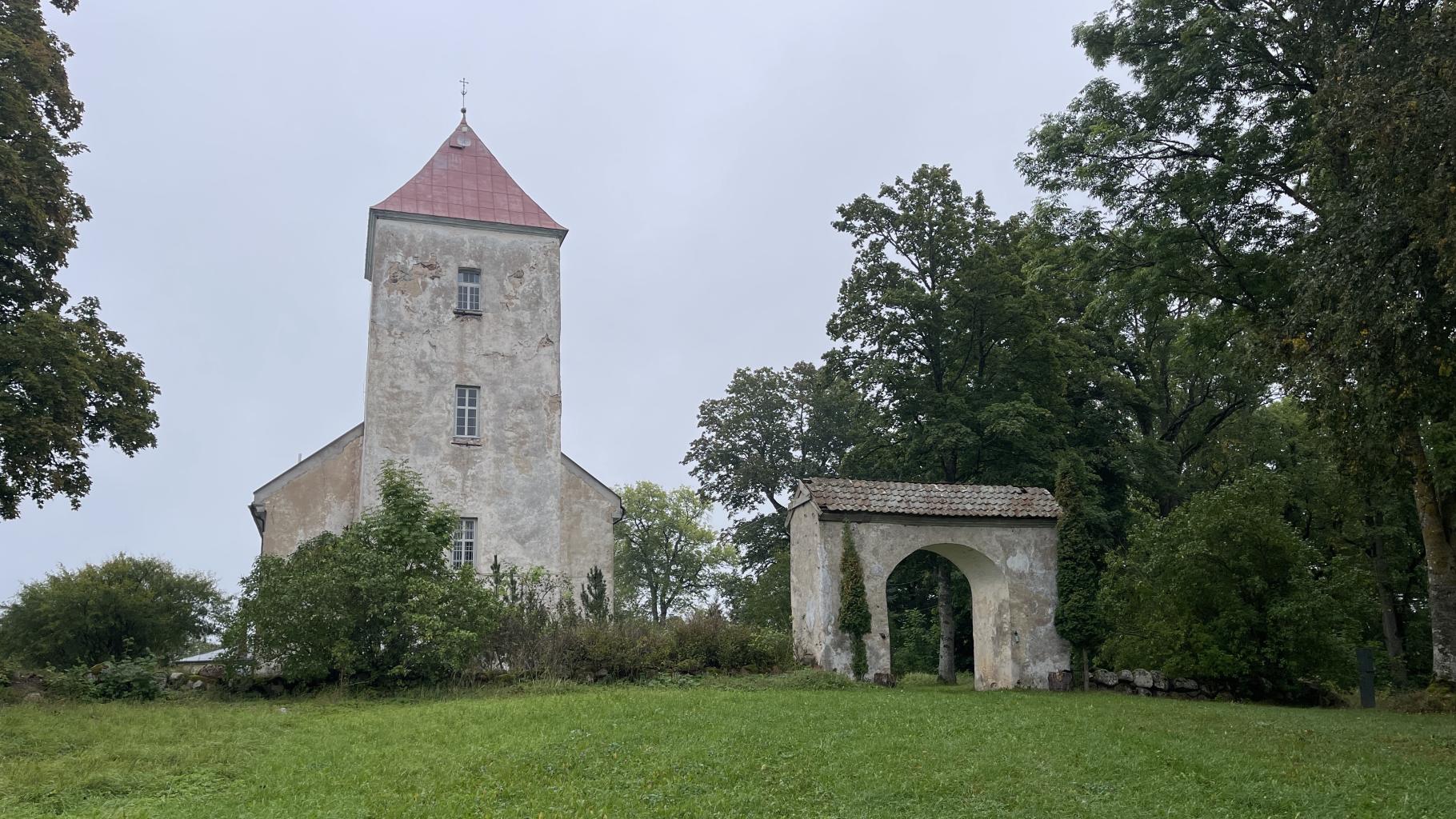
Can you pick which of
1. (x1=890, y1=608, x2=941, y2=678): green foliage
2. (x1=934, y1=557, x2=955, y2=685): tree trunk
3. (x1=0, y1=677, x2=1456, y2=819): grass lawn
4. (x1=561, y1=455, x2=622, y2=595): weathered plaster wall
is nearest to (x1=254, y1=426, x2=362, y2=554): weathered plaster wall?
(x1=561, y1=455, x2=622, y2=595): weathered plaster wall

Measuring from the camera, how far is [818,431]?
43094 mm

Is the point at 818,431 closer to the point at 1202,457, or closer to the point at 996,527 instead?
the point at 1202,457

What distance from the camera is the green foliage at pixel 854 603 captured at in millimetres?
19500

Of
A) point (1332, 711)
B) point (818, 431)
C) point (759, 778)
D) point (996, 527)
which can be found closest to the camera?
point (759, 778)

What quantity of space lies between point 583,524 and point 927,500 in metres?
9.51

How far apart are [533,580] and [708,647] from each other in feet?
16.4

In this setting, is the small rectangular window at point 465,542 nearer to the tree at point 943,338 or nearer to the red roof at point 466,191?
the red roof at point 466,191

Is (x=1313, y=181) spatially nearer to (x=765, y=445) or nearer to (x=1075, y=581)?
(x=1075, y=581)

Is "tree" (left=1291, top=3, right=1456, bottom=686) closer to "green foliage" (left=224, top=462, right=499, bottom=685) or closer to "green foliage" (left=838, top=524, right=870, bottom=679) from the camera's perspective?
"green foliage" (left=838, top=524, right=870, bottom=679)


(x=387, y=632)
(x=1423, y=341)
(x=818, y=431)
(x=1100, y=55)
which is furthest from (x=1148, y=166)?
(x=818, y=431)

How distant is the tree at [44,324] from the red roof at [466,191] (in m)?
8.14

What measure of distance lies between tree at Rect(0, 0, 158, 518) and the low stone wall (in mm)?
18398

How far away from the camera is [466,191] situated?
27.2m

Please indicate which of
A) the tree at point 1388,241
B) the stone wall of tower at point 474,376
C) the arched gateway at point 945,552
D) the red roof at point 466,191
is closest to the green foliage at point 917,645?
the arched gateway at point 945,552
